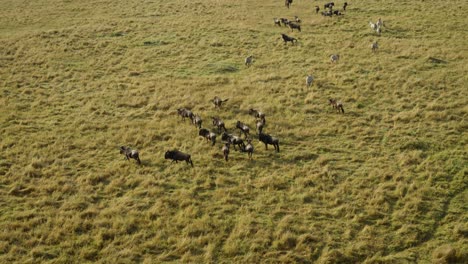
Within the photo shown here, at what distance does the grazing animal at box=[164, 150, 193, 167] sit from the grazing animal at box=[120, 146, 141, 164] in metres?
1.31

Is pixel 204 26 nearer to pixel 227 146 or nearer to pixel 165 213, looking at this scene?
pixel 227 146

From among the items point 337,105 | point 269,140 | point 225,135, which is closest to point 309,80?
point 337,105

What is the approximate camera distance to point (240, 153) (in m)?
20.4

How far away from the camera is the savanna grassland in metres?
14.8

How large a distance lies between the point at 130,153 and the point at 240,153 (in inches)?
207

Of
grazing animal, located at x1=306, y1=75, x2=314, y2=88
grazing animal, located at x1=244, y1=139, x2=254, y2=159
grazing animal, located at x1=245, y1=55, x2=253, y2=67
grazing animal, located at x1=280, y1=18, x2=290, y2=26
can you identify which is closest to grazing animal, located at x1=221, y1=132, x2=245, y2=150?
grazing animal, located at x1=244, y1=139, x2=254, y2=159

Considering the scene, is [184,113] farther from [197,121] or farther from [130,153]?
[130,153]

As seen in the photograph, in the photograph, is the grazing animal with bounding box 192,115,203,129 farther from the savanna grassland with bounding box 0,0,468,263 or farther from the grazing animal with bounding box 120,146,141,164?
the grazing animal with bounding box 120,146,141,164

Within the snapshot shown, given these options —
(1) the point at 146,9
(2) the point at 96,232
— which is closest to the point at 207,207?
(2) the point at 96,232

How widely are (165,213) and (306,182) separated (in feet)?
20.0

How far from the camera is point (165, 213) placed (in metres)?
16.2

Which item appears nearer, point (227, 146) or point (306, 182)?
point (306, 182)

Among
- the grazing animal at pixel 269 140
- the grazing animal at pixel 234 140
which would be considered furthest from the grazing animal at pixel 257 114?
the grazing animal at pixel 234 140

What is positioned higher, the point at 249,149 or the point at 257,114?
the point at 257,114
